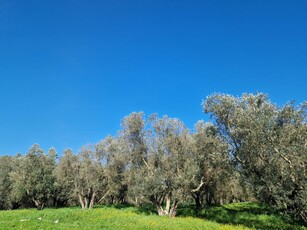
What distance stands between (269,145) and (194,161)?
42.1 feet

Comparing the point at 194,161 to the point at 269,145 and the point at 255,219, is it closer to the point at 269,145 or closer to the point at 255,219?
the point at 255,219

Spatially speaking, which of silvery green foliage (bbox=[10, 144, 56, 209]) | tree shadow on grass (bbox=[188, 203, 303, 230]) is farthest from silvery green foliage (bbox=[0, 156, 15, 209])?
tree shadow on grass (bbox=[188, 203, 303, 230])

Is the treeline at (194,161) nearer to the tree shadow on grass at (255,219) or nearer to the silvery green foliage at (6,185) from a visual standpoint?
the tree shadow on grass at (255,219)

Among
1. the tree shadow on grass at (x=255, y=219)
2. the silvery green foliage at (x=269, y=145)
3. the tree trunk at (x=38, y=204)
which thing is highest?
the silvery green foliage at (x=269, y=145)

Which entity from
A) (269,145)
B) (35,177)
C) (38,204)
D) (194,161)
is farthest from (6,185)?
(269,145)

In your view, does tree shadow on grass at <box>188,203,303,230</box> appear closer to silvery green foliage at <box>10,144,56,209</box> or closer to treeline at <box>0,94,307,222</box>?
treeline at <box>0,94,307,222</box>

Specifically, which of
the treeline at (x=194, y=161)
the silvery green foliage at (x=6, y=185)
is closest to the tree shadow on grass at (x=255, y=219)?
the treeline at (x=194, y=161)

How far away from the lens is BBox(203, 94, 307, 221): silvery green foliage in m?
20.0

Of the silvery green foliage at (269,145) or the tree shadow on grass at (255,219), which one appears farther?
the tree shadow on grass at (255,219)

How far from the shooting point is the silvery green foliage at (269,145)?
65.7 ft

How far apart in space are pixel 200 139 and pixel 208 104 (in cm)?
791

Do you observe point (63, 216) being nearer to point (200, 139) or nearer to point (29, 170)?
point (200, 139)

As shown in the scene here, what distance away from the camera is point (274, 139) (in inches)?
854

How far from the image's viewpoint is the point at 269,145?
2180 centimetres
